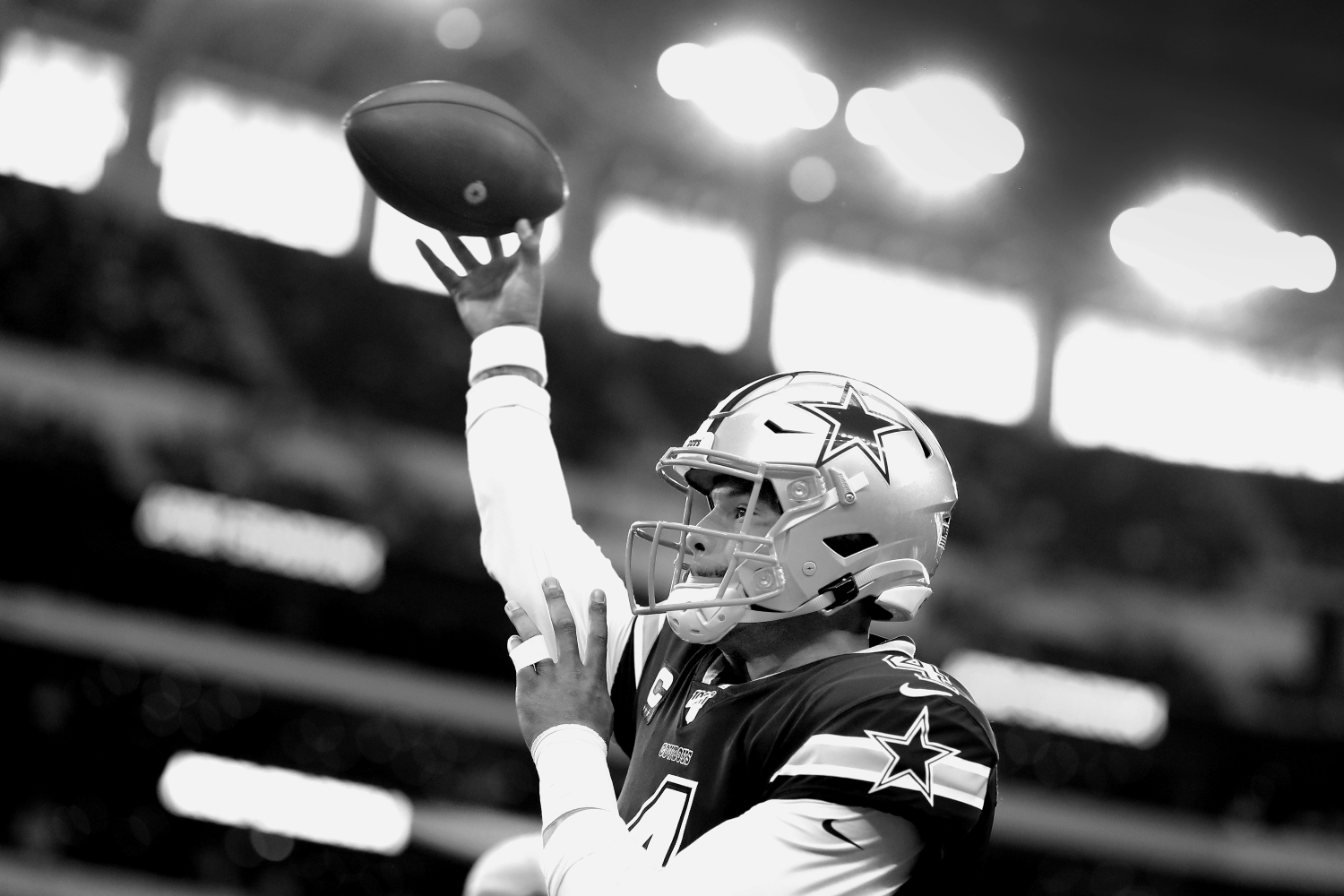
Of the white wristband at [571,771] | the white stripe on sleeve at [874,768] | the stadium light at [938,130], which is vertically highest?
the stadium light at [938,130]

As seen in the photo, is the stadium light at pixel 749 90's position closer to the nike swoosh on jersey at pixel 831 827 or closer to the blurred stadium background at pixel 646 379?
the blurred stadium background at pixel 646 379

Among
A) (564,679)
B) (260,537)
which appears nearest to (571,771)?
(564,679)

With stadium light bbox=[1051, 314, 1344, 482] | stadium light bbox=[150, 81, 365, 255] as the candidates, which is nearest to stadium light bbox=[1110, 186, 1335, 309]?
stadium light bbox=[1051, 314, 1344, 482]

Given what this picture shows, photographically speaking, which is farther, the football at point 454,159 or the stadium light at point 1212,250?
the stadium light at point 1212,250

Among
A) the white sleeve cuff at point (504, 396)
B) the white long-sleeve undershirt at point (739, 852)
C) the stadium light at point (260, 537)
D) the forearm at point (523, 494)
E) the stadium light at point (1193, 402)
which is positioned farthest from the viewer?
the stadium light at point (1193, 402)

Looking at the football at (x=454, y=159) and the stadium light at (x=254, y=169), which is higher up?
the stadium light at (x=254, y=169)

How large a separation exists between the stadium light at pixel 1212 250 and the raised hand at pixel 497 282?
1078 cm

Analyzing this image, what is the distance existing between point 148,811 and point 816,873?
32.5 feet

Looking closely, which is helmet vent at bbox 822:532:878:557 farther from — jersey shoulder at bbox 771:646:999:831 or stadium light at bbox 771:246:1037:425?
stadium light at bbox 771:246:1037:425

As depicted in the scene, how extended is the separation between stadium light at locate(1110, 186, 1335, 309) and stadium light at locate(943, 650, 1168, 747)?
425 centimetres

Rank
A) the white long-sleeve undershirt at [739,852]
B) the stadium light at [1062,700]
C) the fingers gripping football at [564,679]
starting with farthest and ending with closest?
the stadium light at [1062,700] < the fingers gripping football at [564,679] < the white long-sleeve undershirt at [739,852]

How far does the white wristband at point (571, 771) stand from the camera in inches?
67.3

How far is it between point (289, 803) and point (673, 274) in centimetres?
745

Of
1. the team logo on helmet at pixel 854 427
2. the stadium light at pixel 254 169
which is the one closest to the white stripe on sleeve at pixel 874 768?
the team logo on helmet at pixel 854 427
